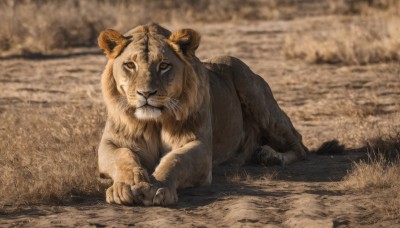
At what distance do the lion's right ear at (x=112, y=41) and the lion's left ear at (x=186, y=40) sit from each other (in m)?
0.36

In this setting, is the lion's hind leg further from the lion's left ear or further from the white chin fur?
the white chin fur

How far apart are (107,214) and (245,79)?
2.92 m

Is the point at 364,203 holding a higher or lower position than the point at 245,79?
lower

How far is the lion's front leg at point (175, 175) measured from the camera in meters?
6.09

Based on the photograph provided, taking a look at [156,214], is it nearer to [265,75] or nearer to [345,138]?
[345,138]

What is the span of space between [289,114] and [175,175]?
4889 millimetres

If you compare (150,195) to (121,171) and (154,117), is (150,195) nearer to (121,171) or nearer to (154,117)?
(121,171)

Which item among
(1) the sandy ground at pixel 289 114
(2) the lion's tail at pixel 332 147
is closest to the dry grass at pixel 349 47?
(1) the sandy ground at pixel 289 114

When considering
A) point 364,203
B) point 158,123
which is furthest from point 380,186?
point 158,123

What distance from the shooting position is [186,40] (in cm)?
706

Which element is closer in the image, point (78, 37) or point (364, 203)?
point (364, 203)

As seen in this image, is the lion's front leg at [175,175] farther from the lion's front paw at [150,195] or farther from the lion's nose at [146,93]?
the lion's nose at [146,93]

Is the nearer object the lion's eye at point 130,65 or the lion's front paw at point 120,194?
the lion's front paw at point 120,194

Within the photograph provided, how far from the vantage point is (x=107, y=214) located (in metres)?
5.96
